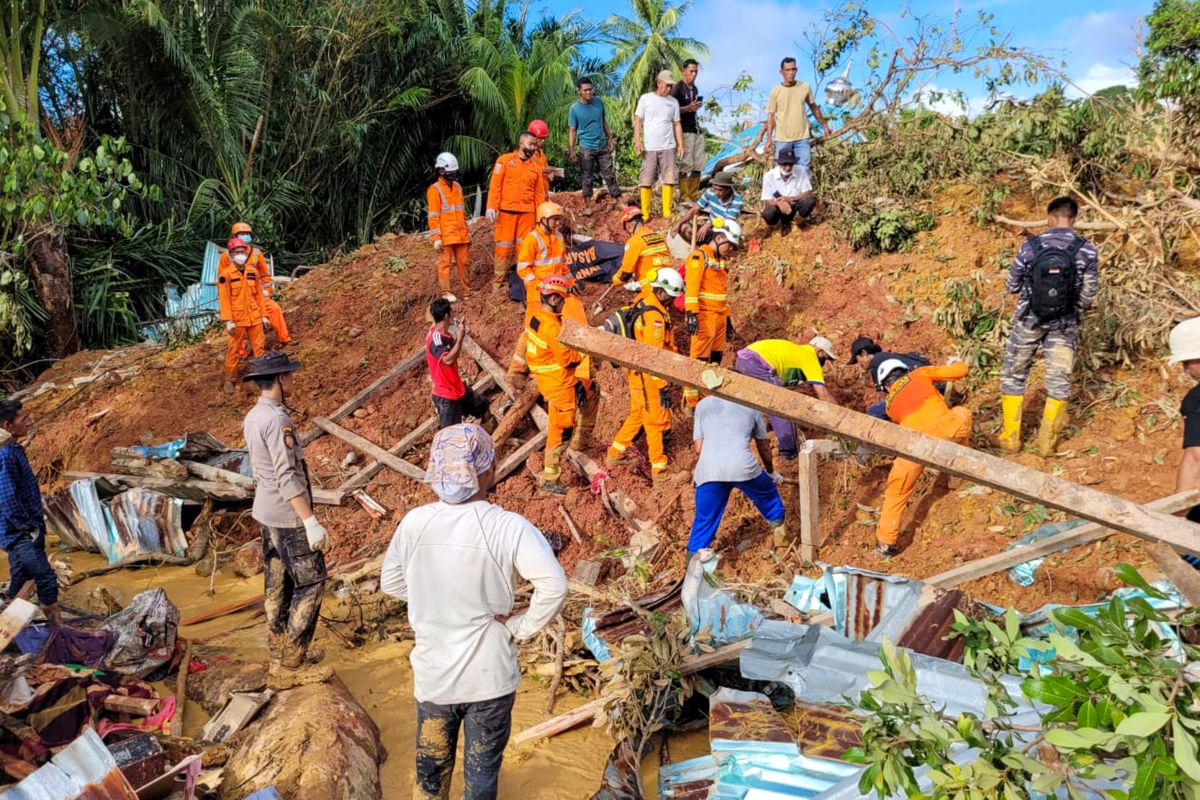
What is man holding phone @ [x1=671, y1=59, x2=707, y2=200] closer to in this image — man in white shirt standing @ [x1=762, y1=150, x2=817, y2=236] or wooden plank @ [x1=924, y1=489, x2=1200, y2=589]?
man in white shirt standing @ [x1=762, y1=150, x2=817, y2=236]

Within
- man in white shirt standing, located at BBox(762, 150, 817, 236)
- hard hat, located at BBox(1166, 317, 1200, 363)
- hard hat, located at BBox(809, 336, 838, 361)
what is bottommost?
hard hat, located at BBox(809, 336, 838, 361)

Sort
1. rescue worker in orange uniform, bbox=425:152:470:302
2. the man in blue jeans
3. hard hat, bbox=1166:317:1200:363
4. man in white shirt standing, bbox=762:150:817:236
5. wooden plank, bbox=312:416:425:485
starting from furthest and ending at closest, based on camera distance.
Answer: man in white shirt standing, bbox=762:150:817:236, rescue worker in orange uniform, bbox=425:152:470:302, wooden plank, bbox=312:416:425:485, the man in blue jeans, hard hat, bbox=1166:317:1200:363

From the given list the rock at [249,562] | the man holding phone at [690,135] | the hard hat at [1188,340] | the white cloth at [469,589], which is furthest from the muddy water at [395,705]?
the man holding phone at [690,135]

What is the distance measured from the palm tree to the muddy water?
20097 mm

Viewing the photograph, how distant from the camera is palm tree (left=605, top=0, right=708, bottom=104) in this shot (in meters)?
24.1

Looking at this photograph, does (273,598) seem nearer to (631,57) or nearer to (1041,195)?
(1041,195)

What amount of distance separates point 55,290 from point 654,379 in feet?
36.4

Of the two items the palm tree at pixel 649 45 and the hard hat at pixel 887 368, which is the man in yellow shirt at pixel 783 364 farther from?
the palm tree at pixel 649 45

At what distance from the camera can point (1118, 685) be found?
177cm

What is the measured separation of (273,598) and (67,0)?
41.2 feet

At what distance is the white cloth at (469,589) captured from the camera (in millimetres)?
3160

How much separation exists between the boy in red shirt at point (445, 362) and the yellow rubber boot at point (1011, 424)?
15.3 feet

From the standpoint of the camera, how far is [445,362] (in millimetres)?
7703

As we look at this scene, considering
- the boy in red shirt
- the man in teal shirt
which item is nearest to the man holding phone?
the man in teal shirt
